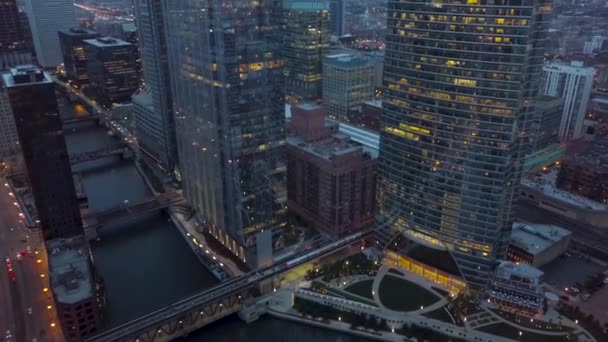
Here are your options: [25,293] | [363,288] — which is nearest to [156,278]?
[25,293]

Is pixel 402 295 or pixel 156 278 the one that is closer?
pixel 402 295

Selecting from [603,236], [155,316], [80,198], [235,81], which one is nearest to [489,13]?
[235,81]

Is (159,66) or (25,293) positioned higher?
(159,66)

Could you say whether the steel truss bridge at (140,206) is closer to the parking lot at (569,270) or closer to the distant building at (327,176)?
the distant building at (327,176)

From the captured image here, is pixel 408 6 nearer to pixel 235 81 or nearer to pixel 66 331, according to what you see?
pixel 235 81

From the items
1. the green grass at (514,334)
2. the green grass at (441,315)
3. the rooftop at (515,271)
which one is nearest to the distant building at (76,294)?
the green grass at (441,315)

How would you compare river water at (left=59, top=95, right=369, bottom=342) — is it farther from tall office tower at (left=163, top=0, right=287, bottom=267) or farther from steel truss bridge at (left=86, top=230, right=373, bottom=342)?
tall office tower at (left=163, top=0, right=287, bottom=267)

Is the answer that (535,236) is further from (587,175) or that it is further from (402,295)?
(587,175)
